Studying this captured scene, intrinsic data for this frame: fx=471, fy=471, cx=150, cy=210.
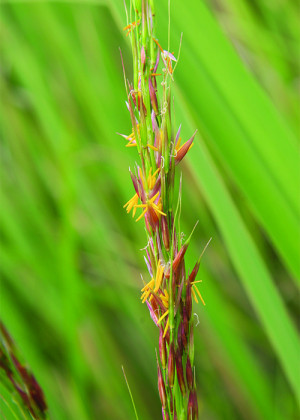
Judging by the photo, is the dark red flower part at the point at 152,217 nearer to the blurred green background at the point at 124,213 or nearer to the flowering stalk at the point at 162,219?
the flowering stalk at the point at 162,219

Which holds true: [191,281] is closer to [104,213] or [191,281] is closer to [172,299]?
[172,299]

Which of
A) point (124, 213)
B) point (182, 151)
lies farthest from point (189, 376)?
point (124, 213)

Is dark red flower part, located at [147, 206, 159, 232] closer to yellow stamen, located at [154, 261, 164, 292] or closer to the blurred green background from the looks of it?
yellow stamen, located at [154, 261, 164, 292]

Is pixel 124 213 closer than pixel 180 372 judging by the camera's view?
No

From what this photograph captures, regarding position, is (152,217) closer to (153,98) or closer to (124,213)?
(153,98)

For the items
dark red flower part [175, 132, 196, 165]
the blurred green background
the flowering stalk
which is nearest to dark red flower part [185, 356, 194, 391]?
the flowering stalk

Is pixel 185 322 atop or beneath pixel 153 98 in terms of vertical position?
beneath
